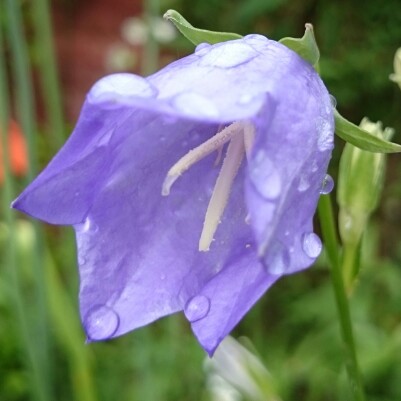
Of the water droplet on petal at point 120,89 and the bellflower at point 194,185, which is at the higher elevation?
the water droplet on petal at point 120,89

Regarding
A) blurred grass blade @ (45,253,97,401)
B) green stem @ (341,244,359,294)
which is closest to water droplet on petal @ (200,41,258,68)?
green stem @ (341,244,359,294)

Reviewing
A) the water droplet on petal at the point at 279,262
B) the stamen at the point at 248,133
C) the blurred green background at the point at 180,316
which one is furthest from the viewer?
the blurred green background at the point at 180,316

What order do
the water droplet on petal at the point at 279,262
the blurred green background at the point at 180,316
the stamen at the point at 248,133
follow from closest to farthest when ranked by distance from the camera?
the water droplet on petal at the point at 279,262
the stamen at the point at 248,133
the blurred green background at the point at 180,316

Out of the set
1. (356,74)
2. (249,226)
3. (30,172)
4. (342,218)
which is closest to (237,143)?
(249,226)

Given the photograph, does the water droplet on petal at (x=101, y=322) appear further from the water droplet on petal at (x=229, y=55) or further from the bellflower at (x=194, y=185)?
the water droplet on petal at (x=229, y=55)

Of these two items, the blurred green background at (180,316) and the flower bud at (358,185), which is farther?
the blurred green background at (180,316)

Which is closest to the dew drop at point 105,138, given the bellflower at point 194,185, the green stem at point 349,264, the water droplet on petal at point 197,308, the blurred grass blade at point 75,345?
the bellflower at point 194,185
